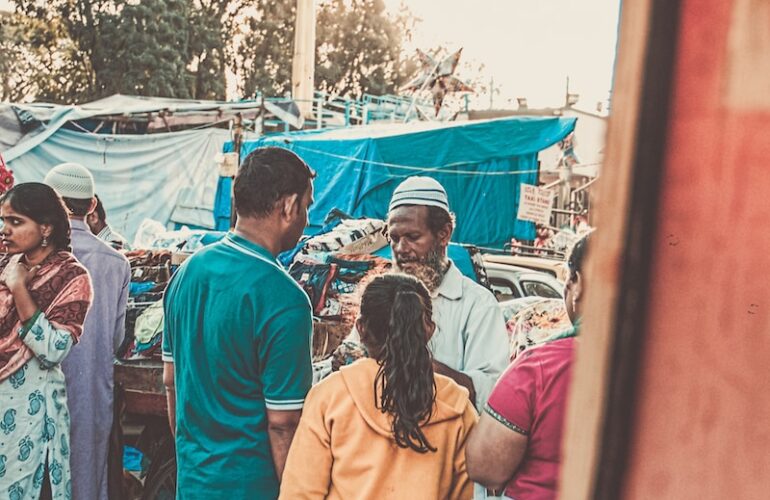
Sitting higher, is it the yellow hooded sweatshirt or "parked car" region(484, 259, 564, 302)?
the yellow hooded sweatshirt

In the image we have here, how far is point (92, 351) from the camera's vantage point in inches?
125

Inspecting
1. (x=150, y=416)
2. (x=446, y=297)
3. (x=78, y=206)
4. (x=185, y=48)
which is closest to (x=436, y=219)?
(x=446, y=297)

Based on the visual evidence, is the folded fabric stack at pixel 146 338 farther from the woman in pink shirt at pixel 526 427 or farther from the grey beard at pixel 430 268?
the woman in pink shirt at pixel 526 427

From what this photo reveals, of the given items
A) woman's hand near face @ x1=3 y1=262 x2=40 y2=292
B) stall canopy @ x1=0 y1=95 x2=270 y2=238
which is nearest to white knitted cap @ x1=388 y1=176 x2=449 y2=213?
woman's hand near face @ x1=3 y1=262 x2=40 y2=292

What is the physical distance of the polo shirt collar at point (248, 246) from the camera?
191 cm

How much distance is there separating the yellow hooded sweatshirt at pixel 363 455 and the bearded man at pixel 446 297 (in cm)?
35

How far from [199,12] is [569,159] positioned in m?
17.4

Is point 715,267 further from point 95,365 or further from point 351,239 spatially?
point 351,239

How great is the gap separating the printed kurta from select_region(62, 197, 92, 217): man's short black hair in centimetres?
52

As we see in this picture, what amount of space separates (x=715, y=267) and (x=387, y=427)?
61.9 inches

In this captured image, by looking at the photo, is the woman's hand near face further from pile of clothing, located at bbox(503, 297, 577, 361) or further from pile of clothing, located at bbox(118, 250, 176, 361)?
pile of clothing, located at bbox(503, 297, 577, 361)

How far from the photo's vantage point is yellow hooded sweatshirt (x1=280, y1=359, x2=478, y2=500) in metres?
1.80

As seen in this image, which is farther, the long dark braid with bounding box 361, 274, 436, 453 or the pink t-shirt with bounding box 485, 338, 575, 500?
the long dark braid with bounding box 361, 274, 436, 453

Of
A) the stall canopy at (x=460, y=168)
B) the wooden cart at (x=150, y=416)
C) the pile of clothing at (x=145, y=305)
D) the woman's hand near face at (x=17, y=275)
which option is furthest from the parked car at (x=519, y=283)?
the woman's hand near face at (x=17, y=275)
